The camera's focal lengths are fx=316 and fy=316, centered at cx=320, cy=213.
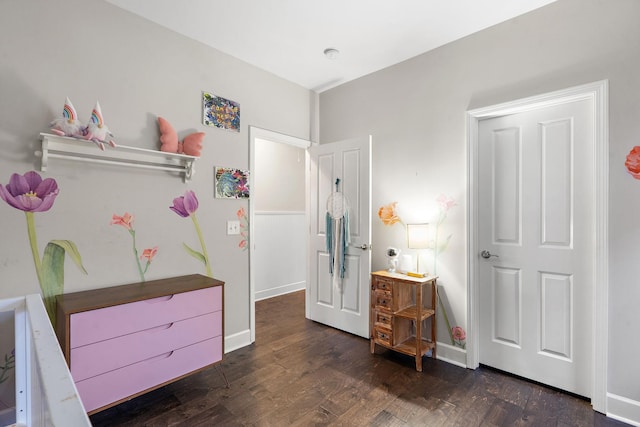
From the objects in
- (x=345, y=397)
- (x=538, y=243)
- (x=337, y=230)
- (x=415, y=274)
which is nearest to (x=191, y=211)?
(x=337, y=230)

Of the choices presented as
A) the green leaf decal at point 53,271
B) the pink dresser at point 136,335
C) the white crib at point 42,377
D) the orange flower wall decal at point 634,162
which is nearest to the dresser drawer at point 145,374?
the pink dresser at point 136,335

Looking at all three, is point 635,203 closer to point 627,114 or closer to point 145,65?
point 627,114

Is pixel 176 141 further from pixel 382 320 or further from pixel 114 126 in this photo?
pixel 382 320

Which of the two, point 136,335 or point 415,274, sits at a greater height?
point 415,274

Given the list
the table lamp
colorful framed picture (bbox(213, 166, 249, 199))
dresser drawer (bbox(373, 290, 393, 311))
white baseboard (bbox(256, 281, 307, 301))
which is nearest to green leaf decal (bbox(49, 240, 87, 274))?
colorful framed picture (bbox(213, 166, 249, 199))

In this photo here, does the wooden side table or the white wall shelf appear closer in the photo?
the white wall shelf

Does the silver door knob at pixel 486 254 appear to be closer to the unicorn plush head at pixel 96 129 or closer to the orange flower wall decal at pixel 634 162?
the orange flower wall decal at pixel 634 162

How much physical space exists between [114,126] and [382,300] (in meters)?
2.41

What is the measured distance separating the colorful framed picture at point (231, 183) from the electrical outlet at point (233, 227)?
232 millimetres

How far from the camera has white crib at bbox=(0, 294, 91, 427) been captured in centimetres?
59

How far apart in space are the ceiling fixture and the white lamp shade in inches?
64.6

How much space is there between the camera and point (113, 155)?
213 cm

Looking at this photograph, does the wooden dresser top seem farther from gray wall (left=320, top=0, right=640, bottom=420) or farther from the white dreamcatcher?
gray wall (left=320, top=0, right=640, bottom=420)

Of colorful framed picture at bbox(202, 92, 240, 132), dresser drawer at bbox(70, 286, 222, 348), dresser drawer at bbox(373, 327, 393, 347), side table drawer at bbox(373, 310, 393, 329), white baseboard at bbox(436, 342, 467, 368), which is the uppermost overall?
colorful framed picture at bbox(202, 92, 240, 132)
